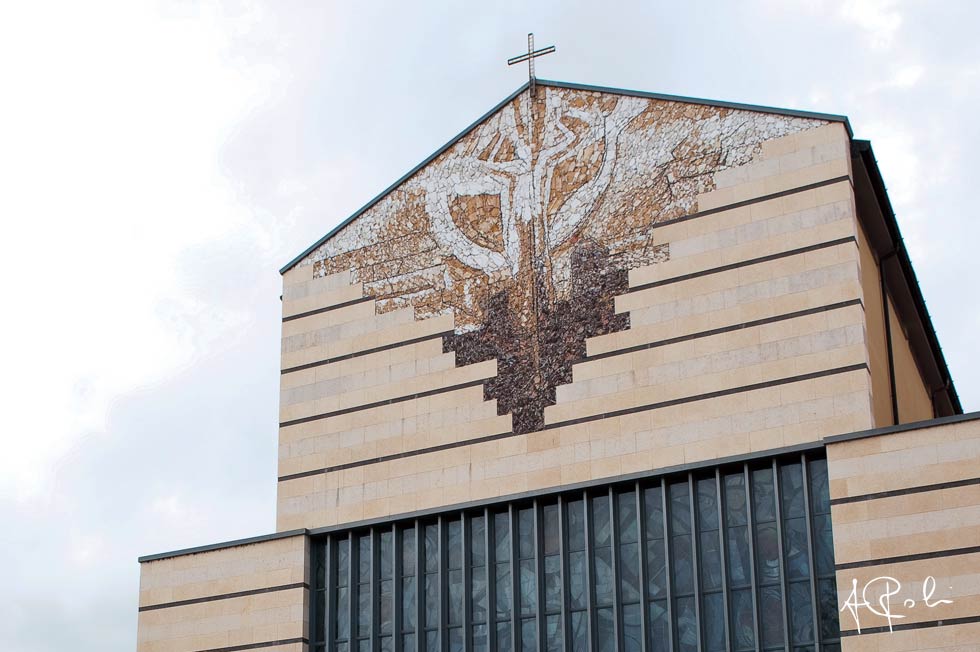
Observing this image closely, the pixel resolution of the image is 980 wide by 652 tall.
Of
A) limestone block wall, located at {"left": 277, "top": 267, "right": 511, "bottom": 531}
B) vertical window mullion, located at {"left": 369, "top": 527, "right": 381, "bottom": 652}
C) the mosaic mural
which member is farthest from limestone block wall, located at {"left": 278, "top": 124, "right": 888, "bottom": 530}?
vertical window mullion, located at {"left": 369, "top": 527, "right": 381, "bottom": 652}

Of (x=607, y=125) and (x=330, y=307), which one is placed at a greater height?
(x=607, y=125)

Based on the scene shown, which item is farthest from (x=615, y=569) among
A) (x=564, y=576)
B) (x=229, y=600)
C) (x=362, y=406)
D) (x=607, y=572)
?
(x=229, y=600)

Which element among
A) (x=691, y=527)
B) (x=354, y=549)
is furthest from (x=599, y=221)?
(x=354, y=549)

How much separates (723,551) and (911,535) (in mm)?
3458

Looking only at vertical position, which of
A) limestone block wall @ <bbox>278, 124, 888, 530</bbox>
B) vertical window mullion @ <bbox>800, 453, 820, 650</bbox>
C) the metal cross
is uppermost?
the metal cross

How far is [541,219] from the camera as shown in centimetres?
2919

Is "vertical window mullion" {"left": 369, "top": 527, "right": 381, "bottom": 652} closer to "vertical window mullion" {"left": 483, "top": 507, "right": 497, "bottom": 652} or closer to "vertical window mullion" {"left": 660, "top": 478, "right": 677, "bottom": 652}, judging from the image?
"vertical window mullion" {"left": 483, "top": 507, "right": 497, "bottom": 652}

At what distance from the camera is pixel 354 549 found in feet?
95.0

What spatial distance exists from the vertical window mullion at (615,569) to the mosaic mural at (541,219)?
240 centimetres

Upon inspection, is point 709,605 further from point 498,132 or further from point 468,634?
point 498,132

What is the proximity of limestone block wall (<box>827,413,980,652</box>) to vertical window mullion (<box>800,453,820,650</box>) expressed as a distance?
2.41 feet

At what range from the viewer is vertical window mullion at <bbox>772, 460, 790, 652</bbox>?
78.5 feet

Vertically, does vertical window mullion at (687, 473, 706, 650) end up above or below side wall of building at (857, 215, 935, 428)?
below

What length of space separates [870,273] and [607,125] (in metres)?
6.15
